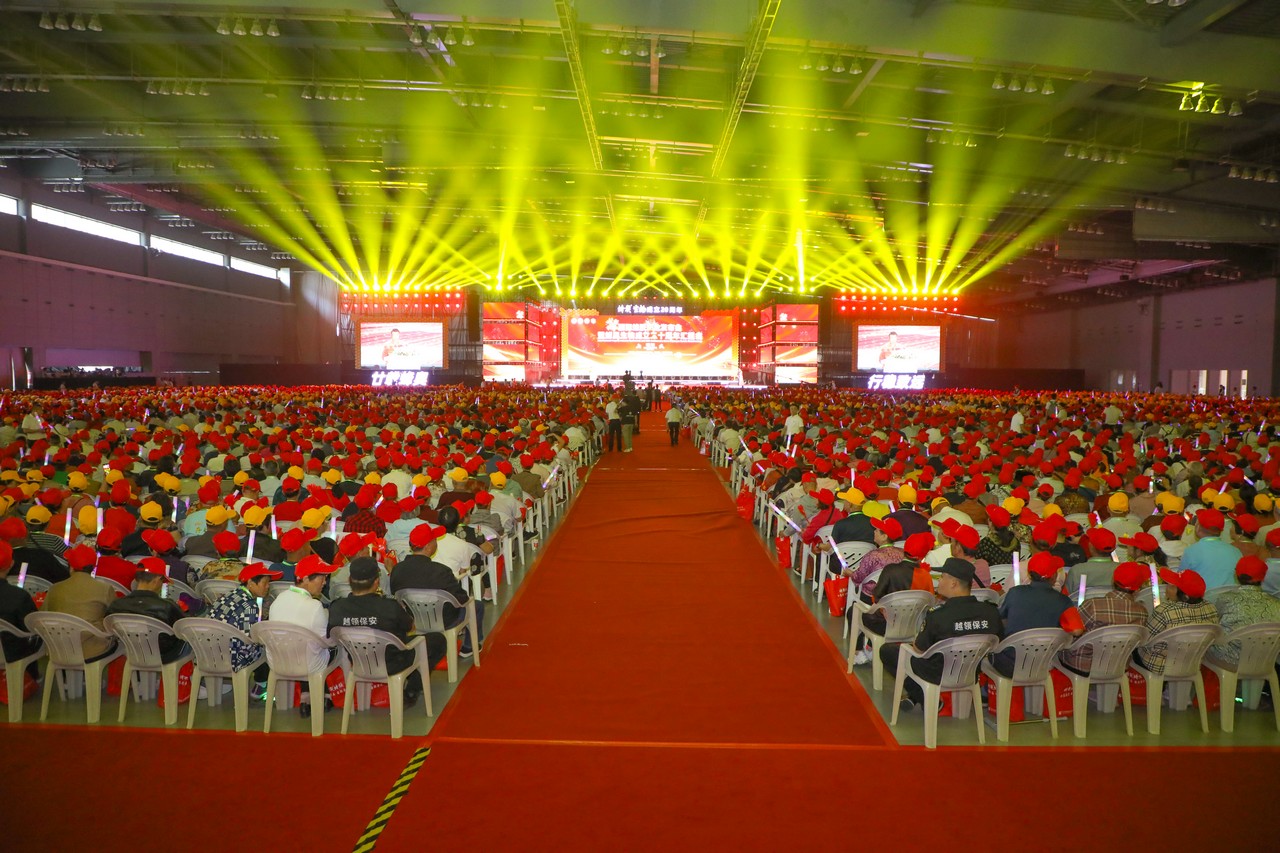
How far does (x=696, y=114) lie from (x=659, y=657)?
1899cm

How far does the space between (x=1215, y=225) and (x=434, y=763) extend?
26754mm

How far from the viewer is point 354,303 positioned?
3991cm

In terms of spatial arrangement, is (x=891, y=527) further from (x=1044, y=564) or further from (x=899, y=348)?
(x=899, y=348)

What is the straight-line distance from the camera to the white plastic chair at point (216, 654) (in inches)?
223

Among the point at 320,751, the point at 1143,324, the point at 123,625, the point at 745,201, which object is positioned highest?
the point at 745,201

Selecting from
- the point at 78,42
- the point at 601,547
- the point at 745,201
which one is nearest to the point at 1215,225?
the point at 745,201

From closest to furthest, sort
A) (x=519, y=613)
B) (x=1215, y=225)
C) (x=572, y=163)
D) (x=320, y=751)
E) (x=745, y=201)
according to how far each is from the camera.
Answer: (x=320, y=751), (x=519, y=613), (x=1215, y=225), (x=572, y=163), (x=745, y=201)

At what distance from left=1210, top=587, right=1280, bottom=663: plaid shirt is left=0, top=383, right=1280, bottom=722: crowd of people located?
1 centimetres

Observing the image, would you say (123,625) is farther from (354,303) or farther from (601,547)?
(354,303)

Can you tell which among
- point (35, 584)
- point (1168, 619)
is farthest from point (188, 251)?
point (1168, 619)

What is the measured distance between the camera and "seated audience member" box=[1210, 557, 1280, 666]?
5820mm

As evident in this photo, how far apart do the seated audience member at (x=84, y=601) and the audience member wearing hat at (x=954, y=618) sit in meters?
5.57

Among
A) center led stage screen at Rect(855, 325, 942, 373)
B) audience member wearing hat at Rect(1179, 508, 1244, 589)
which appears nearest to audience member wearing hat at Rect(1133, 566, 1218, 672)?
audience member wearing hat at Rect(1179, 508, 1244, 589)

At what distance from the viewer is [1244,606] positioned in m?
5.91
